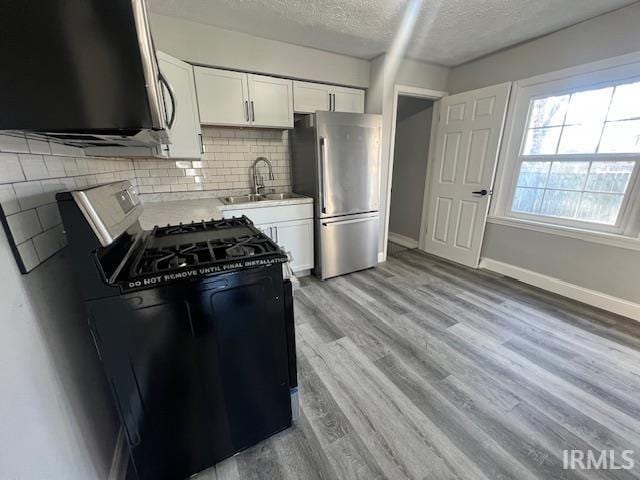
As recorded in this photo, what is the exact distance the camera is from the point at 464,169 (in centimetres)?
328

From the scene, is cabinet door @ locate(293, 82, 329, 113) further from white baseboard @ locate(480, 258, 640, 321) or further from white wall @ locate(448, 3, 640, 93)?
white baseboard @ locate(480, 258, 640, 321)

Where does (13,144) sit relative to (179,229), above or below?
above

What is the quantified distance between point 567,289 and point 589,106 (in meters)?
1.75

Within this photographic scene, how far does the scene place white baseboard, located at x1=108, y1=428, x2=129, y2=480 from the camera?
112 centimetres

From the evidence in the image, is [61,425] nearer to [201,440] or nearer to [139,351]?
[139,351]

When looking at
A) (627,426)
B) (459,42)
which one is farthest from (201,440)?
(459,42)

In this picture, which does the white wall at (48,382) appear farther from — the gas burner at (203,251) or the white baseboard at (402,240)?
the white baseboard at (402,240)

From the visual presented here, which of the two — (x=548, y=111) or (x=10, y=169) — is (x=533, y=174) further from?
(x=10, y=169)

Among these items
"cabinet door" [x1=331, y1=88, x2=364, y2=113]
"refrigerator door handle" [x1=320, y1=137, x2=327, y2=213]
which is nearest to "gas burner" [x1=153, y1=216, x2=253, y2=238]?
"refrigerator door handle" [x1=320, y1=137, x2=327, y2=213]

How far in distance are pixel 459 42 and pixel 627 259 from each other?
2550 mm

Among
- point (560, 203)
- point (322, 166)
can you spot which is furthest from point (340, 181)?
point (560, 203)

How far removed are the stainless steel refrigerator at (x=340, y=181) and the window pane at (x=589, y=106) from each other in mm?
1797

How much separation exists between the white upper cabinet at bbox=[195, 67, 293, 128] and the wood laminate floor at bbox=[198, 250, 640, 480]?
190 centimetres

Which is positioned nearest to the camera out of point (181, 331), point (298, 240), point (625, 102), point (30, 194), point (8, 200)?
point (8, 200)
